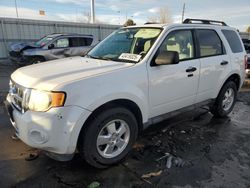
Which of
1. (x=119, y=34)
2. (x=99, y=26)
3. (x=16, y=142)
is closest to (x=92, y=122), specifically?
(x=16, y=142)

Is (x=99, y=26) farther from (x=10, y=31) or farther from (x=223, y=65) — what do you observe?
(x=223, y=65)

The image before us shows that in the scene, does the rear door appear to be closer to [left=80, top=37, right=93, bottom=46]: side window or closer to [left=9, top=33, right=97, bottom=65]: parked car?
[left=9, top=33, right=97, bottom=65]: parked car

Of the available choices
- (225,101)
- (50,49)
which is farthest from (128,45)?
(50,49)

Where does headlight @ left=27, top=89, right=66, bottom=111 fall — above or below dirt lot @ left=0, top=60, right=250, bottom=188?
above

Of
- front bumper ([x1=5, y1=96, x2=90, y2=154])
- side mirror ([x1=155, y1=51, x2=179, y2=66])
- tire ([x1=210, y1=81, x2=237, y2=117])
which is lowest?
tire ([x1=210, y1=81, x2=237, y2=117])

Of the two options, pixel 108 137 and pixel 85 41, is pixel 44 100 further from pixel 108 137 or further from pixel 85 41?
pixel 85 41

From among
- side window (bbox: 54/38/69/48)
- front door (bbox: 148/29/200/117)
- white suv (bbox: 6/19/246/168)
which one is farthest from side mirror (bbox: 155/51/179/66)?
side window (bbox: 54/38/69/48)

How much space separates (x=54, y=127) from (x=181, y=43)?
252 cm

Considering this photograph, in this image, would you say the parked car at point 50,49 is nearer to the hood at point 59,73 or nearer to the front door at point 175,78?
the hood at point 59,73

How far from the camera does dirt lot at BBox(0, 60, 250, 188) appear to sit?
9.82ft

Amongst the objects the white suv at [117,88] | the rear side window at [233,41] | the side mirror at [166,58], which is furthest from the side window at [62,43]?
the side mirror at [166,58]

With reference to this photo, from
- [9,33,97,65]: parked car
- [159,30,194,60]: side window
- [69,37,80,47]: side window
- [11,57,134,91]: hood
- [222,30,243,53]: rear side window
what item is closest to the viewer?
[11,57,134,91]: hood

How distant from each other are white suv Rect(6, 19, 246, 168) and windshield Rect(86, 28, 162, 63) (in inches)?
0.6

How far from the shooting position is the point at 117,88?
120 inches
